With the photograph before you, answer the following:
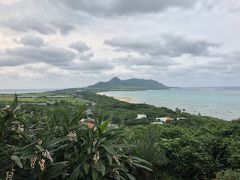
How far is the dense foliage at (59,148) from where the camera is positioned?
13.5 feet

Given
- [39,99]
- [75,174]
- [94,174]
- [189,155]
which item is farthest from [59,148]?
[39,99]

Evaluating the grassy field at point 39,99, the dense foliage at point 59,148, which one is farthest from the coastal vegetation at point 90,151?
the grassy field at point 39,99

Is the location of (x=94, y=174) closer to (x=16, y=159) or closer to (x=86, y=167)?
(x=86, y=167)

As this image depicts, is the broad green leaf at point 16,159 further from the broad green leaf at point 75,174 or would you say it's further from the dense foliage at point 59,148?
the broad green leaf at point 75,174

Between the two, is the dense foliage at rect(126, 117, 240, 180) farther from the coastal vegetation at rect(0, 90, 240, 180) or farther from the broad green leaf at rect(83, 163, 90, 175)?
the broad green leaf at rect(83, 163, 90, 175)

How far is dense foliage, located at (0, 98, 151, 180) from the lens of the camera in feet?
13.5

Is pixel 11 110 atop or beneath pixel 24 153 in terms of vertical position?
atop

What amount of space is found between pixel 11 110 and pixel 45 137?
0.62m

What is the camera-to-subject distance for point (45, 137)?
4297mm

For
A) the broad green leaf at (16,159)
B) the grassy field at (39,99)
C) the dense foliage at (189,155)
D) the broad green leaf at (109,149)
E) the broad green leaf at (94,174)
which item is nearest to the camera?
the broad green leaf at (16,159)

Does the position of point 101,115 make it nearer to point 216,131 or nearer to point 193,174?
point 193,174

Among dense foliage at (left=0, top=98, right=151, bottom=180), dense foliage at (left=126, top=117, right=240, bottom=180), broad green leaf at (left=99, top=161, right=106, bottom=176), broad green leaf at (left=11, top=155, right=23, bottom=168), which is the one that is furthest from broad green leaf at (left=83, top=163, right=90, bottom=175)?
dense foliage at (left=126, top=117, right=240, bottom=180)

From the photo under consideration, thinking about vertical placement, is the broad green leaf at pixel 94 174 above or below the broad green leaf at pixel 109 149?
below

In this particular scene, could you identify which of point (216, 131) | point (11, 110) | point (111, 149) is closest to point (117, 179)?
point (111, 149)
